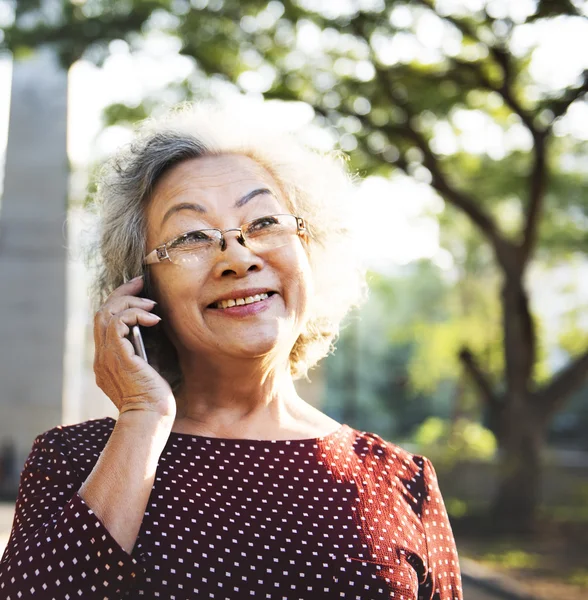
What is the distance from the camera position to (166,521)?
1.56 meters

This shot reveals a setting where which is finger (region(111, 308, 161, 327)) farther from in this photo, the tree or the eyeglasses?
the tree

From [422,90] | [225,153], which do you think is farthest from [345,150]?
[225,153]

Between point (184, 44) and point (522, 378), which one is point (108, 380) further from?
point (522, 378)

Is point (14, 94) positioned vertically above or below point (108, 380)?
above

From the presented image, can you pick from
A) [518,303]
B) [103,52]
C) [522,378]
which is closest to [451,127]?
[518,303]

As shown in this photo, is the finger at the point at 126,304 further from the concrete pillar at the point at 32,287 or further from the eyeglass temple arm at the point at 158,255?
the concrete pillar at the point at 32,287

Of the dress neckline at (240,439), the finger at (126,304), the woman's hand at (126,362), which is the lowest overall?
the dress neckline at (240,439)

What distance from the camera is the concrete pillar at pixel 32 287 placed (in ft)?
34.4

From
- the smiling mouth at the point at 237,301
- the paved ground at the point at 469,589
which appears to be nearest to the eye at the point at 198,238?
the smiling mouth at the point at 237,301

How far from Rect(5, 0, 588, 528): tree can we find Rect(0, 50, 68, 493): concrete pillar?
6.50ft

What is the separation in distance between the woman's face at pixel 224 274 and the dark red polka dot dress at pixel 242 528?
0.69 ft

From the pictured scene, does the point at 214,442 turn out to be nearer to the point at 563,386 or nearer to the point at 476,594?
the point at 476,594

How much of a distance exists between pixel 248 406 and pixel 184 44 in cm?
886

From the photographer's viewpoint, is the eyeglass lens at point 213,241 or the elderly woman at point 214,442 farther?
the eyeglass lens at point 213,241
